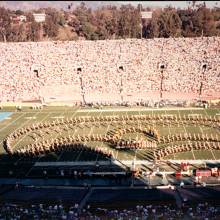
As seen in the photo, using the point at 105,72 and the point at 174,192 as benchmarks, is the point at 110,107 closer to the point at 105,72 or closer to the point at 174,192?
the point at 105,72

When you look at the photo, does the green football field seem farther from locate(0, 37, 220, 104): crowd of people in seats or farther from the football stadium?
locate(0, 37, 220, 104): crowd of people in seats

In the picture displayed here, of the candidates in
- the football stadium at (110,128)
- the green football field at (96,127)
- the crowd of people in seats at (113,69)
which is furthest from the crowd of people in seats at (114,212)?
the crowd of people in seats at (113,69)

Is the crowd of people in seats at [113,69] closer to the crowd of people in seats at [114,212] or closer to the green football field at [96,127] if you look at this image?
the green football field at [96,127]

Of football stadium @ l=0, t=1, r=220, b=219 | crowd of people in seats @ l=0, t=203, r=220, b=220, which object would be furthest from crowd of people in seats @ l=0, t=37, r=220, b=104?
crowd of people in seats @ l=0, t=203, r=220, b=220

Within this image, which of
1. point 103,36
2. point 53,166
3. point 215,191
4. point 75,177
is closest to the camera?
point 215,191

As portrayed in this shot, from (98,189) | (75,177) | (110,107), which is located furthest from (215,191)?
(110,107)
